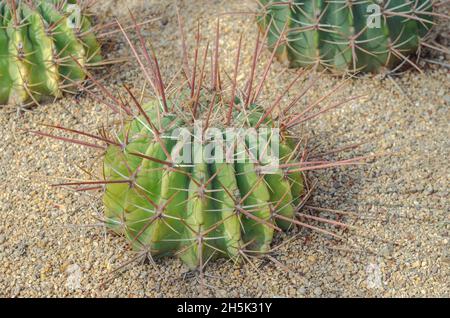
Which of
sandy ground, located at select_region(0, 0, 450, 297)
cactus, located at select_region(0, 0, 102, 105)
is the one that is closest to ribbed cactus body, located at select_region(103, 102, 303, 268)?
sandy ground, located at select_region(0, 0, 450, 297)

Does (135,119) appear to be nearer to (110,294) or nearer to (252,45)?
(110,294)

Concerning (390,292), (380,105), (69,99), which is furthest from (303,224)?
(69,99)

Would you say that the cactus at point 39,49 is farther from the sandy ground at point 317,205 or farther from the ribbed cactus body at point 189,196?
the ribbed cactus body at point 189,196

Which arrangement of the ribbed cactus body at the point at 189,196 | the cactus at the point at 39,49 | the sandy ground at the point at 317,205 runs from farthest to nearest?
the cactus at the point at 39,49 < the sandy ground at the point at 317,205 < the ribbed cactus body at the point at 189,196

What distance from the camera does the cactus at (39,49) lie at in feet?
10.4

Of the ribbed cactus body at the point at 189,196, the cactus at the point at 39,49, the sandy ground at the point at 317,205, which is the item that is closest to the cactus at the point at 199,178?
the ribbed cactus body at the point at 189,196

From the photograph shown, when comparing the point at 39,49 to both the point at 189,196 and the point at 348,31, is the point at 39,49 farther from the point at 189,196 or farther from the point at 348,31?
the point at 348,31

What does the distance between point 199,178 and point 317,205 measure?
23.9 inches

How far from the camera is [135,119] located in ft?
8.36

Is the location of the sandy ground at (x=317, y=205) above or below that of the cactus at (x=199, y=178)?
below

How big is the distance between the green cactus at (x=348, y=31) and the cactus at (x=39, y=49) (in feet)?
2.78

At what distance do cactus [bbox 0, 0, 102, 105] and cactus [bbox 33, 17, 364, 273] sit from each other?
80 centimetres

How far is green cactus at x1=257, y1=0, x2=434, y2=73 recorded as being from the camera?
3219 mm

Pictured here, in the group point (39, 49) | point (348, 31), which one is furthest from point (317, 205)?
point (39, 49)
